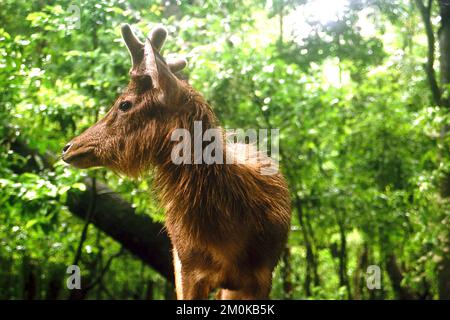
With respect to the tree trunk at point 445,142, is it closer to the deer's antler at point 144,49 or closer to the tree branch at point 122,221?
the tree branch at point 122,221

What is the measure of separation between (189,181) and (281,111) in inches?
97.3

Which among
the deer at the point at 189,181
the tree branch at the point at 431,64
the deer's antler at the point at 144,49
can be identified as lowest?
the deer at the point at 189,181

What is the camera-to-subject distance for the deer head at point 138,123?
1724mm

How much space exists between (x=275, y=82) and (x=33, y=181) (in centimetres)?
184

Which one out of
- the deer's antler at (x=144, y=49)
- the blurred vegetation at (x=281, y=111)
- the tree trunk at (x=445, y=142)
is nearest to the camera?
the deer's antler at (x=144, y=49)

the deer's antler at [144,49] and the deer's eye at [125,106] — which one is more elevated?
the deer's antler at [144,49]

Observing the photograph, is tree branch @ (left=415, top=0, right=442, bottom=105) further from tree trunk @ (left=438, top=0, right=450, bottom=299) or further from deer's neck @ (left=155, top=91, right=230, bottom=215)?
deer's neck @ (left=155, top=91, right=230, bottom=215)

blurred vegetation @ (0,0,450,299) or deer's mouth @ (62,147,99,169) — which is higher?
blurred vegetation @ (0,0,450,299)

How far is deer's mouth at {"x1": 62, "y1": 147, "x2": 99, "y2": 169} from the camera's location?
1.75m

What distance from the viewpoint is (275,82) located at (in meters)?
3.85

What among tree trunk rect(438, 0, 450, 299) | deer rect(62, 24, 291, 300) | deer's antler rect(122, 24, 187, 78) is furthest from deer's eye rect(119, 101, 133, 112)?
tree trunk rect(438, 0, 450, 299)

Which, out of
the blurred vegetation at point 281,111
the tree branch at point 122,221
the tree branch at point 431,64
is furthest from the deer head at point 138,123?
the tree branch at point 431,64

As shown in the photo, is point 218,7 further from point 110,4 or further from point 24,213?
point 24,213

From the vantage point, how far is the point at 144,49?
1677mm
